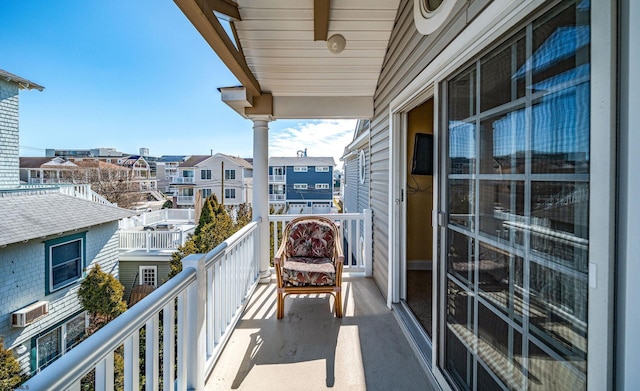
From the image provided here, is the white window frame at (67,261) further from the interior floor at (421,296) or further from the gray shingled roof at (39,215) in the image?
the interior floor at (421,296)

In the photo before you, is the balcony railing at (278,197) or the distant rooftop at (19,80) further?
the balcony railing at (278,197)

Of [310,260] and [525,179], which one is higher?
[525,179]

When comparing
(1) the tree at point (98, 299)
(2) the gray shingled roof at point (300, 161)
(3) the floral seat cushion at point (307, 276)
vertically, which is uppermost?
(2) the gray shingled roof at point (300, 161)

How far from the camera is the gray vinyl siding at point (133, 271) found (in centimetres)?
924

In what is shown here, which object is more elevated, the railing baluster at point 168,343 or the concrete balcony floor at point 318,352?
the railing baluster at point 168,343

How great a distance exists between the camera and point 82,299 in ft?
19.6

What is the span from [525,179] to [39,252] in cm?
686

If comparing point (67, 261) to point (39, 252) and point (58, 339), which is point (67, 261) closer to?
point (39, 252)

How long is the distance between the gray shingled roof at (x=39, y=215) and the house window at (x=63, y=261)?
1.52 feet

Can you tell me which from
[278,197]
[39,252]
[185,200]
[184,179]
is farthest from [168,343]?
[184,179]

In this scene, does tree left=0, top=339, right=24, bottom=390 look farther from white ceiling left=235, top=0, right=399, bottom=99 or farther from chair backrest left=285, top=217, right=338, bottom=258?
white ceiling left=235, top=0, right=399, bottom=99

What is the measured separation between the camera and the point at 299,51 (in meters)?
2.91

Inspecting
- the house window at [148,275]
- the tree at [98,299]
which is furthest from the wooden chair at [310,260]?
the house window at [148,275]

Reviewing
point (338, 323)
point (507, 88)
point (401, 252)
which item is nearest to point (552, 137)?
point (507, 88)
